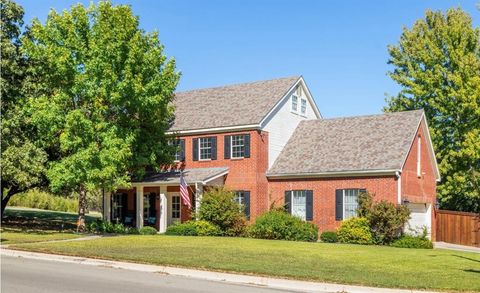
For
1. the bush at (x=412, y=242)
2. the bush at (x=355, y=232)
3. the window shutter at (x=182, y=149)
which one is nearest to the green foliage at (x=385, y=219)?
the bush at (x=355, y=232)

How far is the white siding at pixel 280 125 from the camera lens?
115 feet

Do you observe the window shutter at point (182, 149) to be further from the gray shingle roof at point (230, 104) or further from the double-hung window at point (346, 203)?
the double-hung window at point (346, 203)

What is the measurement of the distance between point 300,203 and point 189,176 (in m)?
6.57

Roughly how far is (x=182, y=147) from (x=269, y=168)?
19.0 ft

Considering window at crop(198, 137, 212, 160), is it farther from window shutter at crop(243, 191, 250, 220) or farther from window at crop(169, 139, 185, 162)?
window shutter at crop(243, 191, 250, 220)

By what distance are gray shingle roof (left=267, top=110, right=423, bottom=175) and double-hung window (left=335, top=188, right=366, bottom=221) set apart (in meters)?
1.22

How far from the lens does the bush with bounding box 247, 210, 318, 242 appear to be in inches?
1187

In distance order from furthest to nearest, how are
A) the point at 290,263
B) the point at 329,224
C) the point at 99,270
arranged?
1. the point at 329,224
2. the point at 290,263
3. the point at 99,270

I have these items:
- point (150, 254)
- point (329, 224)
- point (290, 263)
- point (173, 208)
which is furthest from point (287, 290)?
point (173, 208)

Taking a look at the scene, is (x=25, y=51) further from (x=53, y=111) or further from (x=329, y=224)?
(x=329, y=224)

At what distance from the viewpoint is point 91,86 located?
96.5ft

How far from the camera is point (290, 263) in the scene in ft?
58.9

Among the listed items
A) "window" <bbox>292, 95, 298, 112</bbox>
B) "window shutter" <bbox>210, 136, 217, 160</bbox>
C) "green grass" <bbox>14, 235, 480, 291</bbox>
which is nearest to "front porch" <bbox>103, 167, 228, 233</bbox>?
"window shutter" <bbox>210, 136, 217, 160</bbox>

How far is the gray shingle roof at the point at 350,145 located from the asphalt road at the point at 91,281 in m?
17.9
